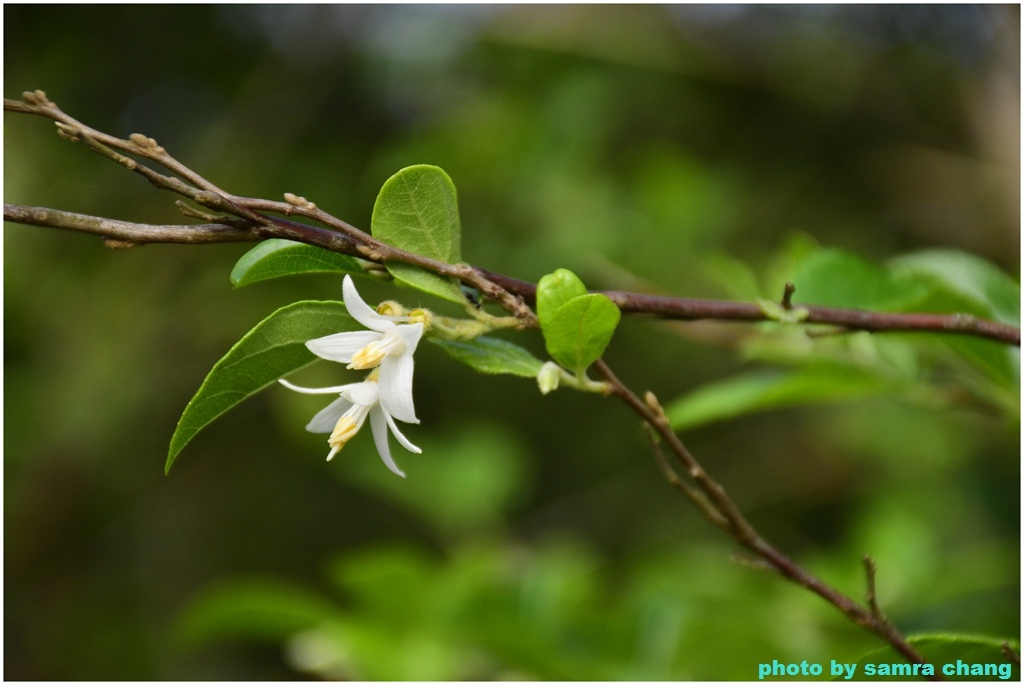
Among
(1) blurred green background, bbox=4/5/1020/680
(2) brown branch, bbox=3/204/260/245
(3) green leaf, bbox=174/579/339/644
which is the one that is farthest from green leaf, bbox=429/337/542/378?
(1) blurred green background, bbox=4/5/1020/680

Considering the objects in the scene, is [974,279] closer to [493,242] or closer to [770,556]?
[770,556]

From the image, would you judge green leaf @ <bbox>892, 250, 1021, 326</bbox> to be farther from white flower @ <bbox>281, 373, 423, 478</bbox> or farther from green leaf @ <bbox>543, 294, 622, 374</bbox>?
white flower @ <bbox>281, 373, 423, 478</bbox>

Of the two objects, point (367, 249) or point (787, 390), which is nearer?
point (367, 249)

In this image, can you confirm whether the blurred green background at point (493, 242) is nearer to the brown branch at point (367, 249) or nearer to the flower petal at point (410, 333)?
the brown branch at point (367, 249)

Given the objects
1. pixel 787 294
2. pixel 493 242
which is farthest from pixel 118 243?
pixel 493 242

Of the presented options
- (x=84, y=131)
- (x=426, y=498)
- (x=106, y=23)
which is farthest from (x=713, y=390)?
(x=106, y=23)

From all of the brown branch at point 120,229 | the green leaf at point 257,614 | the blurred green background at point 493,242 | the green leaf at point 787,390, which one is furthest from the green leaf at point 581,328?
the blurred green background at point 493,242

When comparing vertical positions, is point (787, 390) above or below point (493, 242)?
below
